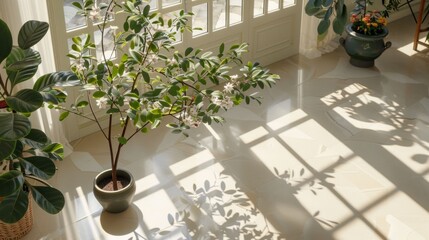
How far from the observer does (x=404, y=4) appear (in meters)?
6.15

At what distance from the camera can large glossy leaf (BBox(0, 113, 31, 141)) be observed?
215cm

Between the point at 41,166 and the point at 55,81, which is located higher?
the point at 55,81

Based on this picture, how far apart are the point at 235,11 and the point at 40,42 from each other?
5.94 ft

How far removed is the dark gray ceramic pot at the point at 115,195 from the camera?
11.3 feet

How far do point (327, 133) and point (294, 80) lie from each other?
0.86m

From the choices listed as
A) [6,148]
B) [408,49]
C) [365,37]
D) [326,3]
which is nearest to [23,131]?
[6,148]

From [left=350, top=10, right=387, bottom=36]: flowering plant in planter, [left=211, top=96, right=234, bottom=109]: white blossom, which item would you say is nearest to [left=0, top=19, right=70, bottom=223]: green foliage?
[left=211, top=96, right=234, bottom=109]: white blossom

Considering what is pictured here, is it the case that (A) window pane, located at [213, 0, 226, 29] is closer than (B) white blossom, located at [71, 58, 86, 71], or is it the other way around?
(B) white blossom, located at [71, 58, 86, 71]

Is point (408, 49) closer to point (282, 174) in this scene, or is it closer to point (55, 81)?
point (282, 174)

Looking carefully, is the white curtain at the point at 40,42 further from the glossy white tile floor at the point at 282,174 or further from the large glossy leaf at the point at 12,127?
the large glossy leaf at the point at 12,127

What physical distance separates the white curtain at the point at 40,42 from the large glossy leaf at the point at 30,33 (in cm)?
96

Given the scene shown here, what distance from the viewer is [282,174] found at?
156 inches

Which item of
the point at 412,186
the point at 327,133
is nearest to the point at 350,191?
the point at 412,186

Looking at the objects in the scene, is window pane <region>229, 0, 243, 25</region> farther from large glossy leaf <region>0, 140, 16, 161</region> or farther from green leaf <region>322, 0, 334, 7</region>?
green leaf <region>322, 0, 334, 7</region>
